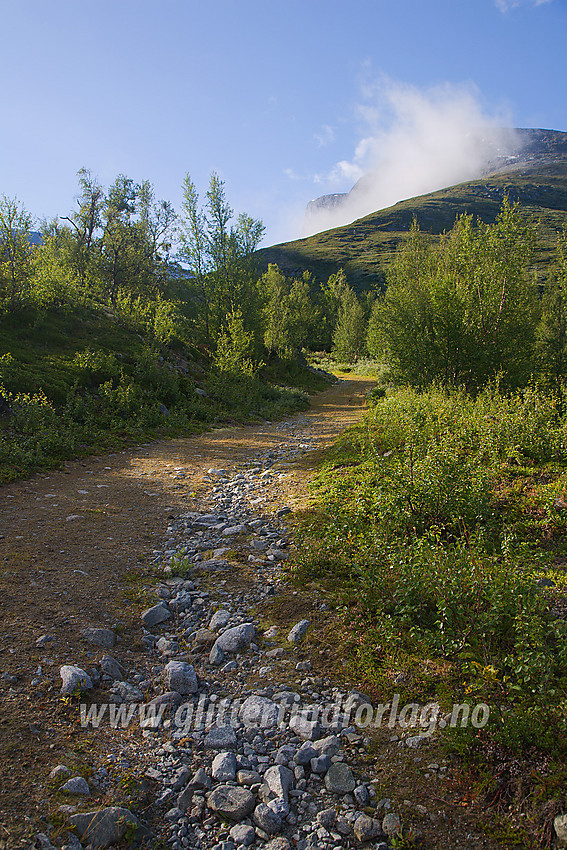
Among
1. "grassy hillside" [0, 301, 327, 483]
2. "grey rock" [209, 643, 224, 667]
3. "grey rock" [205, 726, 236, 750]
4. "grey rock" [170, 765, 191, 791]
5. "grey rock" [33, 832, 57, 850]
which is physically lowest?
"grey rock" [205, 726, 236, 750]

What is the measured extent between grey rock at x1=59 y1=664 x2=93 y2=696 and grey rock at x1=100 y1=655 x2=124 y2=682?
0.61 feet

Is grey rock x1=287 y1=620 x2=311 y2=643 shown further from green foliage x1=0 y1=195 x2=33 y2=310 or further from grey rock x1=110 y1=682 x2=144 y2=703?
green foliage x1=0 y1=195 x2=33 y2=310

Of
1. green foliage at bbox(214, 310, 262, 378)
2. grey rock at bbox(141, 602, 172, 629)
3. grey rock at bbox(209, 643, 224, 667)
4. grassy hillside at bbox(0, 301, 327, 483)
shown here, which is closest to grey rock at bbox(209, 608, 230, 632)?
grey rock at bbox(209, 643, 224, 667)

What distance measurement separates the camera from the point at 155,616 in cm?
473

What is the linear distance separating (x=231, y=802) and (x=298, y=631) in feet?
5.83

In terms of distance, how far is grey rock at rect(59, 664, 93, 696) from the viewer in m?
3.48

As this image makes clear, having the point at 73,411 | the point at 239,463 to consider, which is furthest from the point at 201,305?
the point at 239,463

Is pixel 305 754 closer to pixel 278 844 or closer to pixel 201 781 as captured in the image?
pixel 278 844

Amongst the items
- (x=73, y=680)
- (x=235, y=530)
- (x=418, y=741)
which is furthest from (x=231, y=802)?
(x=235, y=530)

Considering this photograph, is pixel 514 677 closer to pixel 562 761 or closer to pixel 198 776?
pixel 562 761

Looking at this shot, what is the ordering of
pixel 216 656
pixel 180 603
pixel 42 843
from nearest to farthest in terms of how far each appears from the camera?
pixel 42 843, pixel 216 656, pixel 180 603

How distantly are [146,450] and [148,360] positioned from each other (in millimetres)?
6446

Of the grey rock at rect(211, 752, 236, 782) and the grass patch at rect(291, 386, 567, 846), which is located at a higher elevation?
the grass patch at rect(291, 386, 567, 846)

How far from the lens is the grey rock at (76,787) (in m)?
2.66
